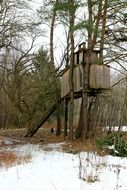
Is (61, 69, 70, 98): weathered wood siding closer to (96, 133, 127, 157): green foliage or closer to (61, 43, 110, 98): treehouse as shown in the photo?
(61, 43, 110, 98): treehouse

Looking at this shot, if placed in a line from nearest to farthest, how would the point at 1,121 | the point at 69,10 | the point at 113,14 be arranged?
the point at 69,10, the point at 113,14, the point at 1,121

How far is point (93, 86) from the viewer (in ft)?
65.7

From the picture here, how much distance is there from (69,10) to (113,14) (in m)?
4.05

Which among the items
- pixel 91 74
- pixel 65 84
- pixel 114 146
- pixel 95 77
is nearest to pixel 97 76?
pixel 95 77

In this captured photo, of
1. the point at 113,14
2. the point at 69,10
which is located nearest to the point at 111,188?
the point at 69,10

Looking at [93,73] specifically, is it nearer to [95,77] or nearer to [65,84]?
[95,77]

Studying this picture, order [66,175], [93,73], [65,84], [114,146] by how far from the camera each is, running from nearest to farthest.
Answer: [66,175]
[114,146]
[93,73]
[65,84]

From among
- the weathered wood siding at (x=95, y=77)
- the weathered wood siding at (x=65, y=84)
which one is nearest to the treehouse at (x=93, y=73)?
the weathered wood siding at (x=95, y=77)

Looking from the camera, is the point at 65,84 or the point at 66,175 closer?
the point at 66,175

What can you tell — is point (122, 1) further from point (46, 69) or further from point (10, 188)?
point (46, 69)

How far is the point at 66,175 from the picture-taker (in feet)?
32.3

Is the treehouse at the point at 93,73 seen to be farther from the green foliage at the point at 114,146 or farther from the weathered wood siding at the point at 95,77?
the green foliage at the point at 114,146

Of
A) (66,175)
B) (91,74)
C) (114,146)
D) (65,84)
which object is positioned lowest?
(66,175)

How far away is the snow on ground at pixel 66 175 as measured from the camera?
29.1 feet
